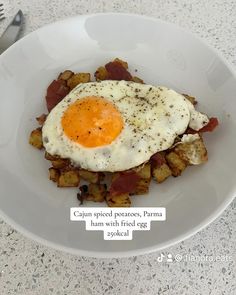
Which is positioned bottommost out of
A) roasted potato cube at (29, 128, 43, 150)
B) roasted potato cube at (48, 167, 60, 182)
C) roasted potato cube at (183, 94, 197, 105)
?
roasted potato cube at (48, 167, 60, 182)

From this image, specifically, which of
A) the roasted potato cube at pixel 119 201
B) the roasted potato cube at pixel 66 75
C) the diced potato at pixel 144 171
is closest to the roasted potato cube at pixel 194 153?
the diced potato at pixel 144 171

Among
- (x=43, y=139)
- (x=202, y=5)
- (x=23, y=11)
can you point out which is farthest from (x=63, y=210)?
(x=202, y=5)

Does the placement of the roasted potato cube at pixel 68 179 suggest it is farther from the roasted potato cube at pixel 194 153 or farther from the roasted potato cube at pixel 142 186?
the roasted potato cube at pixel 194 153

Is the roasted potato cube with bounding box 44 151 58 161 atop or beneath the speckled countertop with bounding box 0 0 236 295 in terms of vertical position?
atop

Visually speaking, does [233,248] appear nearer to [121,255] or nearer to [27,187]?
[121,255]

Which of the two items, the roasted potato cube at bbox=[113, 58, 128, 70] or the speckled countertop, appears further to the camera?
the roasted potato cube at bbox=[113, 58, 128, 70]

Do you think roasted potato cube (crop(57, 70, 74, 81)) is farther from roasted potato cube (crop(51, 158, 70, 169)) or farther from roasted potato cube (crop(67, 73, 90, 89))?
roasted potato cube (crop(51, 158, 70, 169))

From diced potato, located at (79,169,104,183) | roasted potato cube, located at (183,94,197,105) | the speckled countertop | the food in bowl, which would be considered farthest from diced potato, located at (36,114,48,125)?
roasted potato cube, located at (183,94,197,105)
